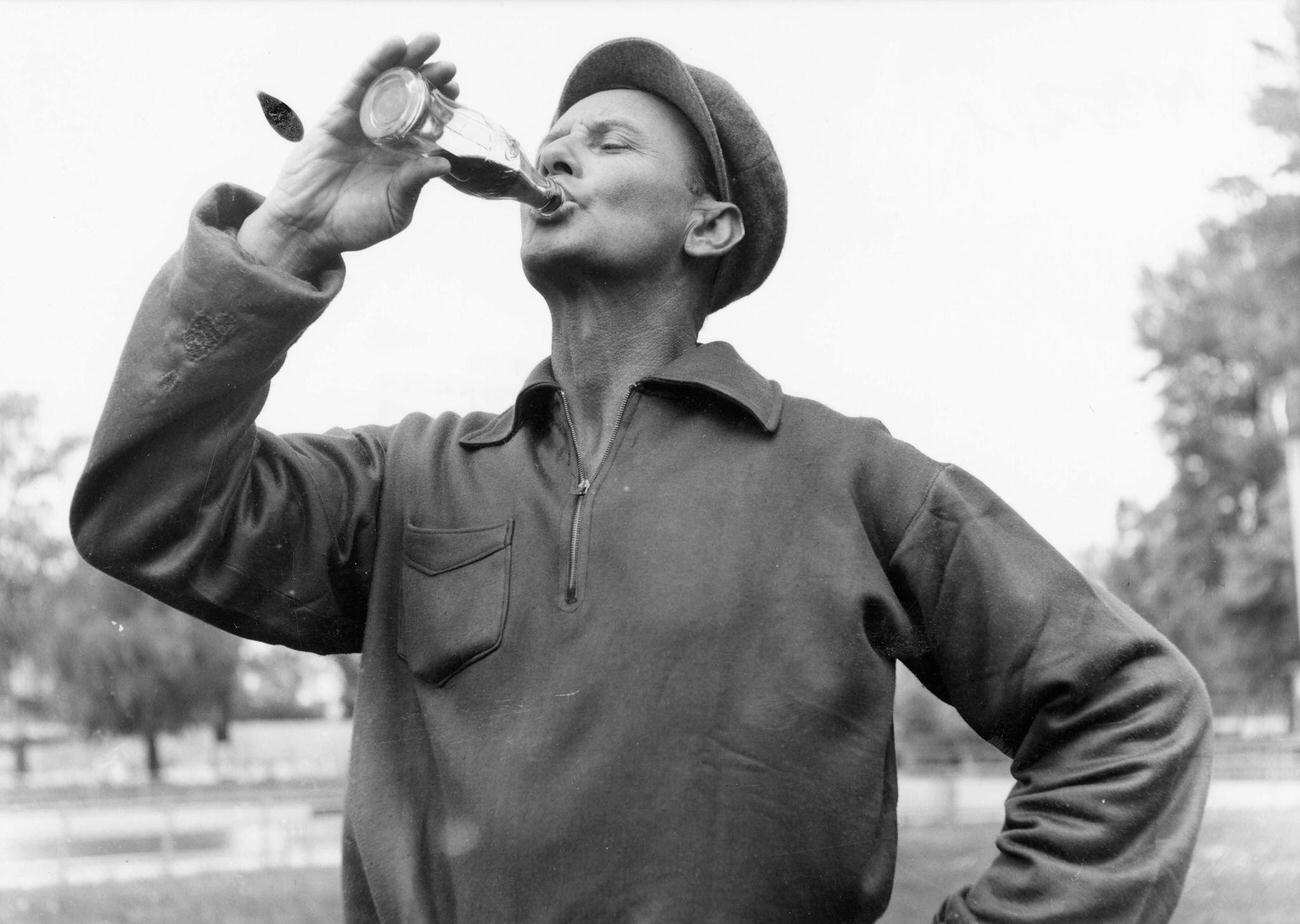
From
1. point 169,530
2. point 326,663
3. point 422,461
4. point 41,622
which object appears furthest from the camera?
point 41,622

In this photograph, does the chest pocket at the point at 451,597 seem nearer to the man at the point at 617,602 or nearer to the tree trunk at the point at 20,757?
the man at the point at 617,602

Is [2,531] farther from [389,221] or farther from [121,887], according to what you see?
[389,221]

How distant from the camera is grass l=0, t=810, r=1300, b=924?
18.3 ft

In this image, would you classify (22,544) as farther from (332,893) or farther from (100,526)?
(100,526)

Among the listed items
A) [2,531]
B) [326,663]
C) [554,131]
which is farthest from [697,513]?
[2,531]

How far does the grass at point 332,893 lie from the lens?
5590 mm

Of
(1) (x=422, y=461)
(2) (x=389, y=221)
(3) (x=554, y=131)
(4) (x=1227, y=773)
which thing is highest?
(3) (x=554, y=131)

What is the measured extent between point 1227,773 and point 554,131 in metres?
10.7

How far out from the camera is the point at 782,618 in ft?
4.57

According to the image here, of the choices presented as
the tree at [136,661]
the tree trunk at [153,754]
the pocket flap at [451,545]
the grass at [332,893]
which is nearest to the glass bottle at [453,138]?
the pocket flap at [451,545]

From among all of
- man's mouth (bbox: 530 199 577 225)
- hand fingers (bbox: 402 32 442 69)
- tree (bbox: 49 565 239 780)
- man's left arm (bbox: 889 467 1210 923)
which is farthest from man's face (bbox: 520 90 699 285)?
tree (bbox: 49 565 239 780)

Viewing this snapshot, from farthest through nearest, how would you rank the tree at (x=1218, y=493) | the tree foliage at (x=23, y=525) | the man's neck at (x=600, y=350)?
the tree at (x=1218, y=493), the tree foliage at (x=23, y=525), the man's neck at (x=600, y=350)

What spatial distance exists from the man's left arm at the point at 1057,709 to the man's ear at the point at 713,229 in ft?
1.21

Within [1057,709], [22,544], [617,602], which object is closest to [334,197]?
[617,602]
